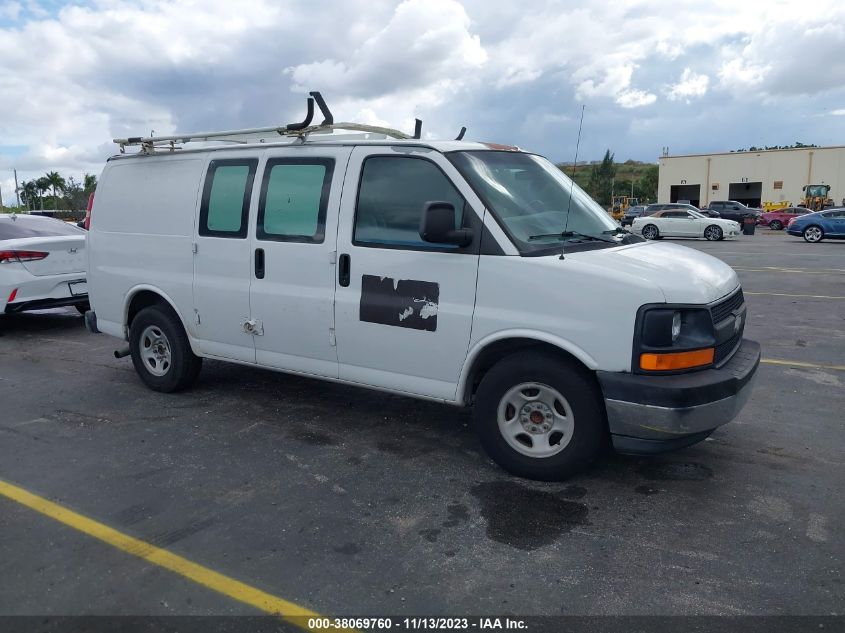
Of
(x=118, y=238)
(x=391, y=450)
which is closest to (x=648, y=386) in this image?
(x=391, y=450)

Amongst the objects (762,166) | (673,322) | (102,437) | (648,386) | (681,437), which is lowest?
(102,437)

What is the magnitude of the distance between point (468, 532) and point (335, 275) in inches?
80.1

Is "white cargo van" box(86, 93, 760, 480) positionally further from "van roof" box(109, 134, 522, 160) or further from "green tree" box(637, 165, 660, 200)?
"green tree" box(637, 165, 660, 200)

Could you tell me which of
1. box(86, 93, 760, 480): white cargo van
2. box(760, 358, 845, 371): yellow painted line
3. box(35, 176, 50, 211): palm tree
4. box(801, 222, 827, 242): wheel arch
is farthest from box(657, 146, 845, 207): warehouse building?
box(35, 176, 50, 211): palm tree

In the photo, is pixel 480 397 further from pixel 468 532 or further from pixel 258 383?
pixel 258 383

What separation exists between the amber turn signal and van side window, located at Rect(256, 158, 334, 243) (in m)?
2.37

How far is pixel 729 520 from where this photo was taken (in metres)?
3.77

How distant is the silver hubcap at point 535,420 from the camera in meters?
4.11

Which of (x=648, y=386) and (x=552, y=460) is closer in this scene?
(x=648, y=386)

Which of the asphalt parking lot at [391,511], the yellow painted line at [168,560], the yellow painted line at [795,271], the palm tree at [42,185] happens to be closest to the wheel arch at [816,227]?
the yellow painted line at [795,271]

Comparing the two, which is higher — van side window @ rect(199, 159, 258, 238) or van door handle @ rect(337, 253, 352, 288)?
van side window @ rect(199, 159, 258, 238)

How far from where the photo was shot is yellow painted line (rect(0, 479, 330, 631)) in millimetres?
3006

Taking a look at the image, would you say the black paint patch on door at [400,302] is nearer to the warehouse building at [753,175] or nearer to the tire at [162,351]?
the tire at [162,351]

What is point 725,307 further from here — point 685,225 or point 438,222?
point 685,225
